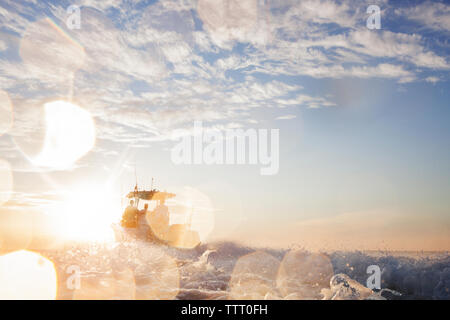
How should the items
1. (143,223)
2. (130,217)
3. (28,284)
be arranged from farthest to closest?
(143,223) < (130,217) < (28,284)

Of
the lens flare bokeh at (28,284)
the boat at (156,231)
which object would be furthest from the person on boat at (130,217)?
the lens flare bokeh at (28,284)

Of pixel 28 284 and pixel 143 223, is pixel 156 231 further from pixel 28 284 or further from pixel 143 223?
pixel 28 284

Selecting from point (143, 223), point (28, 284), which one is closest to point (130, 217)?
point (143, 223)

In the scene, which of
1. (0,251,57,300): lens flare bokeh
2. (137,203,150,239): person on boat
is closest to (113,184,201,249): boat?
(137,203,150,239): person on boat

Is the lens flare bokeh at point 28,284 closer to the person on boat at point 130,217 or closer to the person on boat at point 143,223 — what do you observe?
the person on boat at point 130,217

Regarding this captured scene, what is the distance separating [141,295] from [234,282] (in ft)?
20.5

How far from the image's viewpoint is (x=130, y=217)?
83375 millimetres

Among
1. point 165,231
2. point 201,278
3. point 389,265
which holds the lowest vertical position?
point 165,231

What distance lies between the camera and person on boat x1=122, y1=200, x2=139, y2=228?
273 feet

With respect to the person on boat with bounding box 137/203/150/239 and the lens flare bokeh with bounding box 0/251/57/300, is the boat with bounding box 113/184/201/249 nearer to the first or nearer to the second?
the person on boat with bounding box 137/203/150/239
